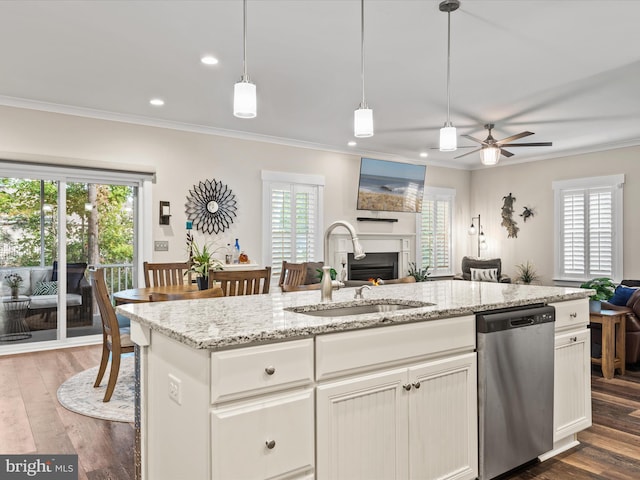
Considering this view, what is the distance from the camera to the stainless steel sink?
214 centimetres

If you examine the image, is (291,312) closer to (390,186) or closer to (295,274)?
(295,274)

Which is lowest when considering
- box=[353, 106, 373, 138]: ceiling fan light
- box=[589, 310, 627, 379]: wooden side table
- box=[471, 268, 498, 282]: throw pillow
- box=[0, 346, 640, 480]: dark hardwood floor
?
box=[0, 346, 640, 480]: dark hardwood floor

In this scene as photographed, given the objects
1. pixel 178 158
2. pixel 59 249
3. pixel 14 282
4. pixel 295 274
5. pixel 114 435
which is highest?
pixel 178 158

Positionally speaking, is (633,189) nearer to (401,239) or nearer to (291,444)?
(401,239)

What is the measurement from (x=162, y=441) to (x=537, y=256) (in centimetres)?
756

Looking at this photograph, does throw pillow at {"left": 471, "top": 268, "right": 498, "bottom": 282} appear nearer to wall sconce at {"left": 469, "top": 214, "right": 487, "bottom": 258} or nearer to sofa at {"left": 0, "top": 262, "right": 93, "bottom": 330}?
wall sconce at {"left": 469, "top": 214, "right": 487, "bottom": 258}

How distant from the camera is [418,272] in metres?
8.05

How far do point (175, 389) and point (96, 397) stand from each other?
2.26 m

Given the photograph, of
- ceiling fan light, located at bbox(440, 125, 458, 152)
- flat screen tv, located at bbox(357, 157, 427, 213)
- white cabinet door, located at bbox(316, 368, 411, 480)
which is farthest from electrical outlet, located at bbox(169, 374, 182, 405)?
flat screen tv, located at bbox(357, 157, 427, 213)

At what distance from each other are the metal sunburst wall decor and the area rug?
2.28 meters

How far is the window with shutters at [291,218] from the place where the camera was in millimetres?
6477

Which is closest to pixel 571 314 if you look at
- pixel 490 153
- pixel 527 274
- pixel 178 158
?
pixel 490 153

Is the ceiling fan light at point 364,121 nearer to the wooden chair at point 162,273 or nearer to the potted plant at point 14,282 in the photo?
the wooden chair at point 162,273

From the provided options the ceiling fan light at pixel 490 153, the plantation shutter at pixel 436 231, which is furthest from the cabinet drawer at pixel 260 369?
the plantation shutter at pixel 436 231
